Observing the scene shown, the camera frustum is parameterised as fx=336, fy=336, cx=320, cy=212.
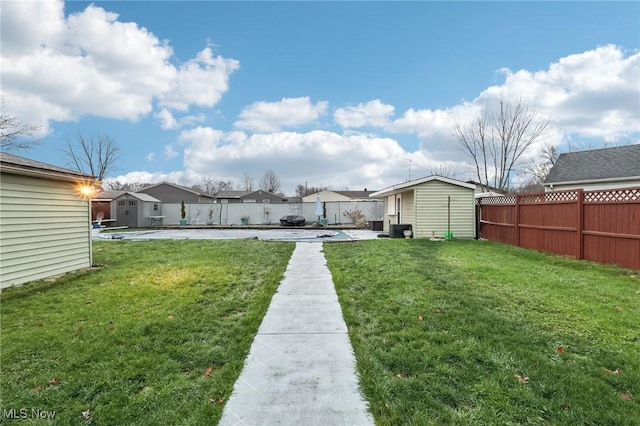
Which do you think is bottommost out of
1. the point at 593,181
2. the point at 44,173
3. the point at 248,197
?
the point at 44,173

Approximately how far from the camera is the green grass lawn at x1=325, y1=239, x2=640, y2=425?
2.27 m

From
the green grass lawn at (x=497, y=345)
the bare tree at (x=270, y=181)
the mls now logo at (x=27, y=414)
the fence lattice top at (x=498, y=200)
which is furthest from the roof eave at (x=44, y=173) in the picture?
the bare tree at (x=270, y=181)

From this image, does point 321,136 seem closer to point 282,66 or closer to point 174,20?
point 282,66

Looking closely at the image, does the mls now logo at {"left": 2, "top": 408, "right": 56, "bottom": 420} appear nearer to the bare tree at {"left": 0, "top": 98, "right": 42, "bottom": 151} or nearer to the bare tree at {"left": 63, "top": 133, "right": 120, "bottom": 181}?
the bare tree at {"left": 0, "top": 98, "right": 42, "bottom": 151}

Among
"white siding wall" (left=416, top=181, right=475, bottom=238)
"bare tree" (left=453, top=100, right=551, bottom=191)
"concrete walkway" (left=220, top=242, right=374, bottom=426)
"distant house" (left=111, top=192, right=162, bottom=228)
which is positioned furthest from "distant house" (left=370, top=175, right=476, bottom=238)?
"distant house" (left=111, top=192, right=162, bottom=228)

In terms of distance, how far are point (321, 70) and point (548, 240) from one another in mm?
11905

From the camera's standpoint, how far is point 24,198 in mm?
6273

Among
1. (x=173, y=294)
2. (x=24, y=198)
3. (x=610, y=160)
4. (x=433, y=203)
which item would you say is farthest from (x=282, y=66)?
(x=610, y=160)

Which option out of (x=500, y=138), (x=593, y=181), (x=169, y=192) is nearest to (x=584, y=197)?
(x=593, y=181)

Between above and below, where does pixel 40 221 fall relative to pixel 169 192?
below

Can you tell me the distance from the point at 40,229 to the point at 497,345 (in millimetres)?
8041

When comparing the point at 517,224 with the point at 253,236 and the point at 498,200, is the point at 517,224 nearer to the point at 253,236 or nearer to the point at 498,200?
the point at 498,200

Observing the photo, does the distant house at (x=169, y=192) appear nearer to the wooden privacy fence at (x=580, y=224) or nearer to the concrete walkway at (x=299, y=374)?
the wooden privacy fence at (x=580, y=224)

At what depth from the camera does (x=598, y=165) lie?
1625cm
